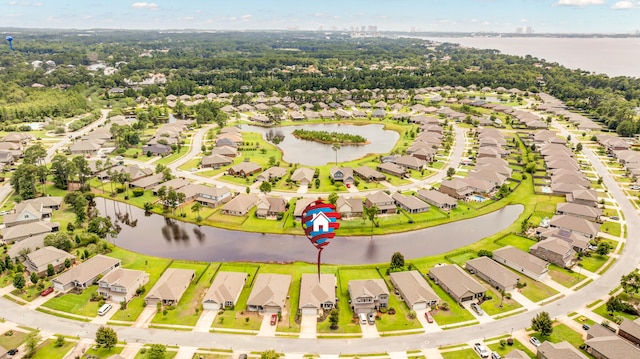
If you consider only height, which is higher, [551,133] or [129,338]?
[551,133]

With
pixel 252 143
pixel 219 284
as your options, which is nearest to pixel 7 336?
pixel 219 284

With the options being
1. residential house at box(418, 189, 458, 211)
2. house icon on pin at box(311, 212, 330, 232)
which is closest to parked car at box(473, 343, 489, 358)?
house icon on pin at box(311, 212, 330, 232)

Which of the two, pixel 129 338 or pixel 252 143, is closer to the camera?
pixel 129 338

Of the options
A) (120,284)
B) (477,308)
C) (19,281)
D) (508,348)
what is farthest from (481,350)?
(19,281)

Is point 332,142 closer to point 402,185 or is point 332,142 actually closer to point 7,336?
point 402,185

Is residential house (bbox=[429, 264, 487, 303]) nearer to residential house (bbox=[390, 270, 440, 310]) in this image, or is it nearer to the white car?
residential house (bbox=[390, 270, 440, 310])

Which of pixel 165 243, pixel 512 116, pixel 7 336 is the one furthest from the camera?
pixel 512 116

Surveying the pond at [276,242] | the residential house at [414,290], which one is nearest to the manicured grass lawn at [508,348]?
the residential house at [414,290]

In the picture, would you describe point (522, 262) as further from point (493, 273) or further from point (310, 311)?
point (310, 311)
